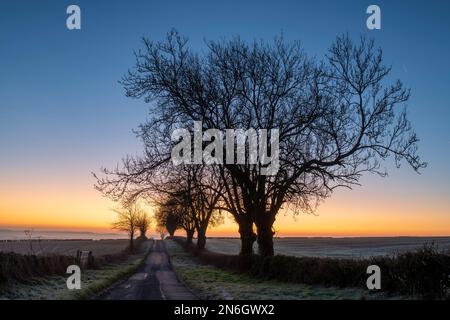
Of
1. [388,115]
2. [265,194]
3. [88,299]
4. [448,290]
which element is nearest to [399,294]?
[448,290]

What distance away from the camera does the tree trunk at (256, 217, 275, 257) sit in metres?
29.8

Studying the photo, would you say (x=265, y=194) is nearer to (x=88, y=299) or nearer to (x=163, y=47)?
(x=163, y=47)

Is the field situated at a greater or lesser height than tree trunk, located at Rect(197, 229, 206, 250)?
lesser

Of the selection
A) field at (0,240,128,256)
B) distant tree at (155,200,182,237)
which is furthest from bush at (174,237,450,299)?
field at (0,240,128,256)

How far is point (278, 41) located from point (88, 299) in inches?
697

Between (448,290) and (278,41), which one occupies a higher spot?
(278,41)

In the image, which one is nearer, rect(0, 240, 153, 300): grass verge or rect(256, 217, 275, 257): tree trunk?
rect(0, 240, 153, 300): grass verge

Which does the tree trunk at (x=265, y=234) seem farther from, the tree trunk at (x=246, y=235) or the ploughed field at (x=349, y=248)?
the ploughed field at (x=349, y=248)

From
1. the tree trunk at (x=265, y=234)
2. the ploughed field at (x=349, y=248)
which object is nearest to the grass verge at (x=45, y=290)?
the tree trunk at (x=265, y=234)

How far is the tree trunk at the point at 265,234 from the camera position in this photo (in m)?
29.8

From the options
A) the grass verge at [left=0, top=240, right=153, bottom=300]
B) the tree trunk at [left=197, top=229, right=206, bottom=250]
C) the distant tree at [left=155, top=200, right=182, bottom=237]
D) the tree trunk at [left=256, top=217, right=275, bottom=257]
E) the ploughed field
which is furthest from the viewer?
the tree trunk at [left=197, top=229, right=206, bottom=250]

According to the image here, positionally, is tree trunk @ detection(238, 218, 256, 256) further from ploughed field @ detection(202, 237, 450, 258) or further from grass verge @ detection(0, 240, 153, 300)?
grass verge @ detection(0, 240, 153, 300)
